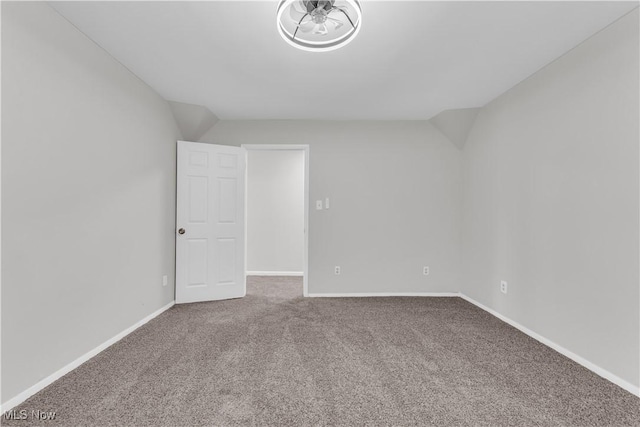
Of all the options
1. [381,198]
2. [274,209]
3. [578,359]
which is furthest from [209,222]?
[578,359]

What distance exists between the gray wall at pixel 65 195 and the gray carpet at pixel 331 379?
0.29m

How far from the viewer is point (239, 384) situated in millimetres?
1797

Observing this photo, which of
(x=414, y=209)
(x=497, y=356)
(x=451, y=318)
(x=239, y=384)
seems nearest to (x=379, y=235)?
(x=414, y=209)

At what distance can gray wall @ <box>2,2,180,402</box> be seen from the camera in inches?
62.1

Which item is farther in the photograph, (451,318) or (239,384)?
(451,318)

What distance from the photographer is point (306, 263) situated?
12.4 ft

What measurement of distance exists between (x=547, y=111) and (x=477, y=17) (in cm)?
114

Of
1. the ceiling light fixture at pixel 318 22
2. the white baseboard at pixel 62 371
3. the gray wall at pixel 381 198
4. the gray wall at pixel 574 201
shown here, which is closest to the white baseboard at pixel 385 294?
the gray wall at pixel 381 198

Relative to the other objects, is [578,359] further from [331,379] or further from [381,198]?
[381,198]

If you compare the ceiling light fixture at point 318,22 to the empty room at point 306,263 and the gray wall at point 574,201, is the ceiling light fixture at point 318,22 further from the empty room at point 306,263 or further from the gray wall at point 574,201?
the gray wall at point 574,201

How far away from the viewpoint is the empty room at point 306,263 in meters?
1.62

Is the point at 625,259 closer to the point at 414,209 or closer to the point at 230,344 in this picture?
the point at 414,209

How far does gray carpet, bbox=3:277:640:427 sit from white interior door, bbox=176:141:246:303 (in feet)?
2.32

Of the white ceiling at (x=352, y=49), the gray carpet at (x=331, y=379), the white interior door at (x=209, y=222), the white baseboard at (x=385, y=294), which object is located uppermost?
the white ceiling at (x=352, y=49)
